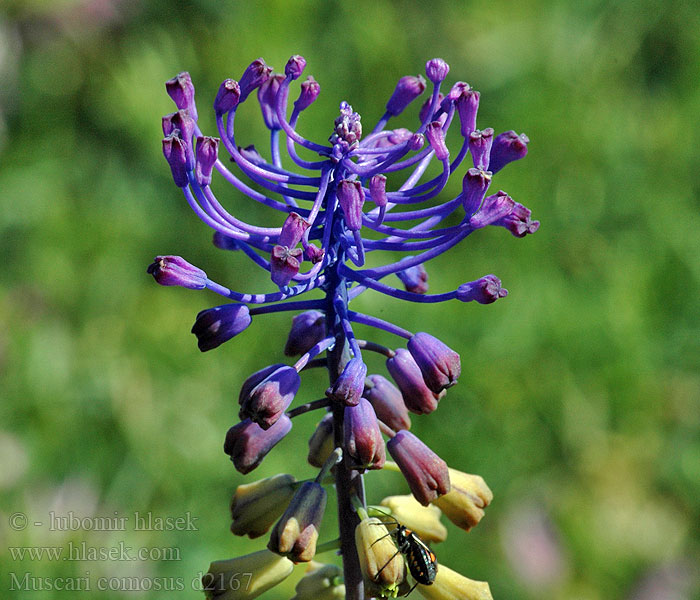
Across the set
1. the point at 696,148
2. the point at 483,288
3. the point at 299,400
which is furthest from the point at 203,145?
the point at 696,148

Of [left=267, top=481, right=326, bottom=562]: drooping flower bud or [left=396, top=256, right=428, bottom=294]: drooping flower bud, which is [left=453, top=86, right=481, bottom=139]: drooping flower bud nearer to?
[left=396, top=256, right=428, bottom=294]: drooping flower bud

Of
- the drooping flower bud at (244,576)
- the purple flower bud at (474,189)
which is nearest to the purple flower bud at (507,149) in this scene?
the purple flower bud at (474,189)

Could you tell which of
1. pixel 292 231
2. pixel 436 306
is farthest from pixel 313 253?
pixel 436 306

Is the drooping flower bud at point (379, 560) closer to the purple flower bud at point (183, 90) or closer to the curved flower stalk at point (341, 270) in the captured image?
the curved flower stalk at point (341, 270)

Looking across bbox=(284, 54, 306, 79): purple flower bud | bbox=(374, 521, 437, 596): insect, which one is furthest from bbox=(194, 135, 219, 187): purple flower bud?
bbox=(374, 521, 437, 596): insect

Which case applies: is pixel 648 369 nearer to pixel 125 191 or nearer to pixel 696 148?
pixel 696 148

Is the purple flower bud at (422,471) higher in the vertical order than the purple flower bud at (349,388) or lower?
lower
